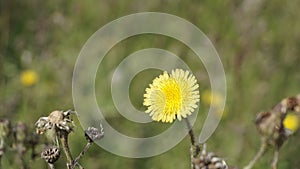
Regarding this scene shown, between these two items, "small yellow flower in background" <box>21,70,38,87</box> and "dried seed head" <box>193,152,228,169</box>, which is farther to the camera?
"small yellow flower in background" <box>21,70,38,87</box>

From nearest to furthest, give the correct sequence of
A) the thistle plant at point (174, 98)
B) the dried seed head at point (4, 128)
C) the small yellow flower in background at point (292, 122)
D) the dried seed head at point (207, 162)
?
the dried seed head at point (207, 162), the thistle plant at point (174, 98), the dried seed head at point (4, 128), the small yellow flower in background at point (292, 122)

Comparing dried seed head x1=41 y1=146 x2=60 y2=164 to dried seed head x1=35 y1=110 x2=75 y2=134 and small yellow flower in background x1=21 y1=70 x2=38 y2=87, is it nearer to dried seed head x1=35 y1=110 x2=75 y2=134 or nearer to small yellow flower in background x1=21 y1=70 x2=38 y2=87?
dried seed head x1=35 y1=110 x2=75 y2=134

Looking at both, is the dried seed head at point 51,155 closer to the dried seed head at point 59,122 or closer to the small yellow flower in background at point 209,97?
the dried seed head at point 59,122

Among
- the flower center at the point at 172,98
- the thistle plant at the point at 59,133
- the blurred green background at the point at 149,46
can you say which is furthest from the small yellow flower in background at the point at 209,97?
the thistle plant at the point at 59,133

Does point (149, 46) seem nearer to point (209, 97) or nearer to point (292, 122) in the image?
point (209, 97)

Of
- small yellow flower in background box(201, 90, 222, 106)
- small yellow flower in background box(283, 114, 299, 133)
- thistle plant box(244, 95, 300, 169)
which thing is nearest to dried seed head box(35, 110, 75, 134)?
thistle plant box(244, 95, 300, 169)

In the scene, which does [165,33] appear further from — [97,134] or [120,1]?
[97,134]
